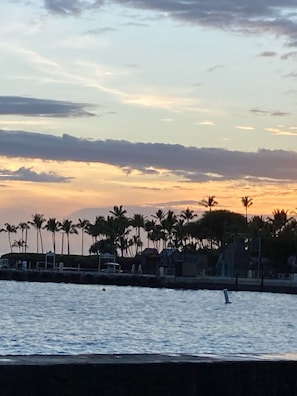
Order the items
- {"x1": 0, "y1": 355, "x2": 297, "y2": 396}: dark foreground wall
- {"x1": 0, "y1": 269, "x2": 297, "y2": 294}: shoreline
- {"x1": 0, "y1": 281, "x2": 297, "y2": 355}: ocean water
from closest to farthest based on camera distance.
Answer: {"x1": 0, "y1": 355, "x2": 297, "y2": 396}: dark foreground wall, {"x1": 0, "y1": 281, "x2": 297, "y2": 355}: ocean water, {"x1": 0, "y1": 269, "x2": 297, "y2": 294}: shoreline

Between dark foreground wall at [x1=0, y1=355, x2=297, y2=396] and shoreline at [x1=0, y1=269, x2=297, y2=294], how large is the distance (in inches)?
5416

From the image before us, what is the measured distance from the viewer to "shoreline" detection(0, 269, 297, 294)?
15112 centimetres

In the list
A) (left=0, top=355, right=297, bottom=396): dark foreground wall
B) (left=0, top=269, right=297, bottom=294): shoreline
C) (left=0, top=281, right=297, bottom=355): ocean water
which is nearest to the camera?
(left=0, top=355, right=297, bottom=396): dark foreground wall

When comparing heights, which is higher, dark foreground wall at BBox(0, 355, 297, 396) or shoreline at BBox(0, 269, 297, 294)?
dark foreground wall at BBox(0, 355, 297, 396)

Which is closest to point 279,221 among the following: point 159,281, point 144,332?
point 159,281

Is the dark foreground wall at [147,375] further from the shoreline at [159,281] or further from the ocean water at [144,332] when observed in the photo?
the shoreline at [159,281]

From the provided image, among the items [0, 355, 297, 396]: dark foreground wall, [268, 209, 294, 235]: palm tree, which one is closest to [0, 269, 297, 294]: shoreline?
[268, 209, 294, 235]: palm tree

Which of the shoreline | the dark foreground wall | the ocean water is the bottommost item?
the ocean water

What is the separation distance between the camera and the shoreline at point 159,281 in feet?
496

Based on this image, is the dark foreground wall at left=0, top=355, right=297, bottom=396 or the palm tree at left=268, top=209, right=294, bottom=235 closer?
the dark foreground wall at left=0, top=355, right=297, bottom=396

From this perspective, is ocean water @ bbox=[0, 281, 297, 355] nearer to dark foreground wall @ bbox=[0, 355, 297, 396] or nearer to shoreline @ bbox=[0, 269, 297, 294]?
dark foreground wall @ bbox=[0, 355, 297, 396]

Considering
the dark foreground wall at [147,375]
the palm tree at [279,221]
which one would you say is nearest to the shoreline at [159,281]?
the palm tree at [279,221]

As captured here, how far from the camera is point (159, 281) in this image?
171000 mm

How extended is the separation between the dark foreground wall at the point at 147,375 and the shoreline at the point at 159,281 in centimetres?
13757
